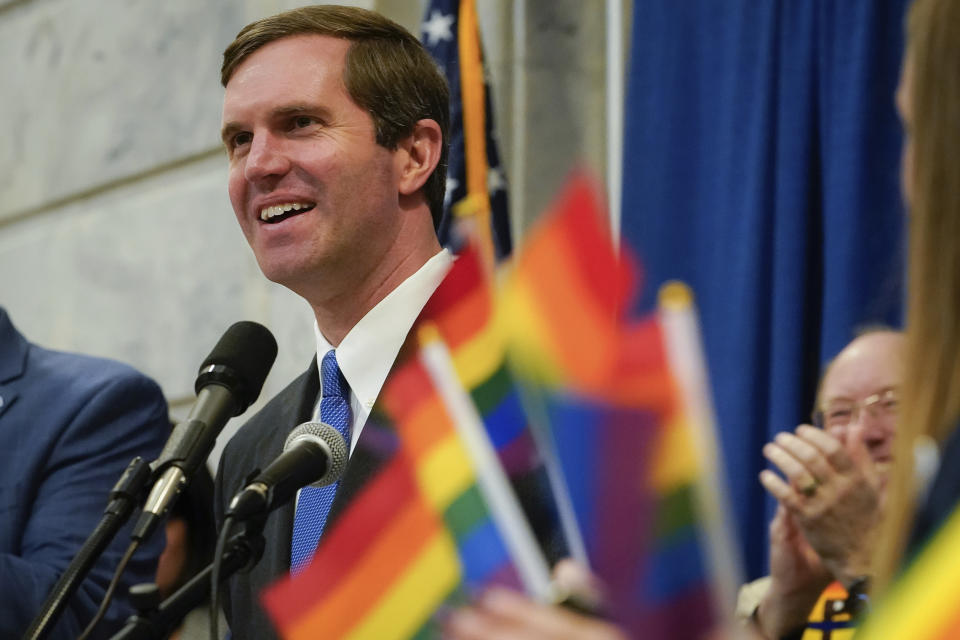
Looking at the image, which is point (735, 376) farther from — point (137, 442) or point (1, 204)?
point (1, 204)

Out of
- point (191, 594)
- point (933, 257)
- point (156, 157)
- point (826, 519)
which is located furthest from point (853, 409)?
point (156, 157)

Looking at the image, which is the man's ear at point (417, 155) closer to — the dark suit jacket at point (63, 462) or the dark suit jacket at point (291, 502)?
the dark suit jacket at point (291, 502)

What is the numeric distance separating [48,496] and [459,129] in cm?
153

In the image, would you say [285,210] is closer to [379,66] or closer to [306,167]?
[306,167]

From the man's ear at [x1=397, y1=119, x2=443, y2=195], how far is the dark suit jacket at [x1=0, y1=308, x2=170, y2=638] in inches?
26.2

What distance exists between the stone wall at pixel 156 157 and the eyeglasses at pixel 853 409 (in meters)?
1.20

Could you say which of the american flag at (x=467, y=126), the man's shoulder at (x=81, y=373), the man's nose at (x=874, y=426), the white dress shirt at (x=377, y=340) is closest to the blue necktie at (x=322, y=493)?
the white dress shirt at (x=377, y=340)

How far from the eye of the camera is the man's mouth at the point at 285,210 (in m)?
2.32

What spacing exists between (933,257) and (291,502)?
4.25 ft

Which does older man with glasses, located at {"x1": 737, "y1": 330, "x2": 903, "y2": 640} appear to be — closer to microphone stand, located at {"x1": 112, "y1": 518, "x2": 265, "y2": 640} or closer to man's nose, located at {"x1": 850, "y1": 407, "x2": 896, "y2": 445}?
man's nose, located at {"x1": 850, "y1": 407, "x2": 896, "y2": 445}

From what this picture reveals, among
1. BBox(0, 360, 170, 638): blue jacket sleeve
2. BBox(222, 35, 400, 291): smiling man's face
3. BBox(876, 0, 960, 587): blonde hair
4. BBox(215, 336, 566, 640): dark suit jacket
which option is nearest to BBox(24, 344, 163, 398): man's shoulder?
BBox(0, 360, 170, 638): blue jacket sleeve

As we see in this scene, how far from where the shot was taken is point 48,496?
101 inches

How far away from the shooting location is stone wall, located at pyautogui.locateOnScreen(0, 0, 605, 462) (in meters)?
4.08

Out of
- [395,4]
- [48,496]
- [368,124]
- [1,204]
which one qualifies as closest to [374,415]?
[368,124]
